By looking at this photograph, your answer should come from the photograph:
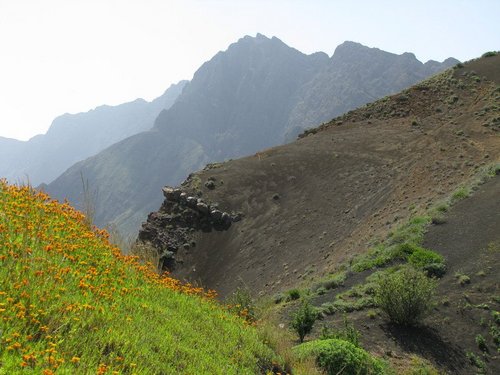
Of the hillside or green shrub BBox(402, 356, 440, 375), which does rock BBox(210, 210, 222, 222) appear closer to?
the hillside

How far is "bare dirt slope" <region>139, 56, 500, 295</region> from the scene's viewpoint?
25.4m

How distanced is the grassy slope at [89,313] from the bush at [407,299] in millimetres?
6463

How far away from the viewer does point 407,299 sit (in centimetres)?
1209

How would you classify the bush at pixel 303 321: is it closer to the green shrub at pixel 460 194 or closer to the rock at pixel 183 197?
the green shrub at pixel 460 194

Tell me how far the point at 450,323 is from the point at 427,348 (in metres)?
1.60

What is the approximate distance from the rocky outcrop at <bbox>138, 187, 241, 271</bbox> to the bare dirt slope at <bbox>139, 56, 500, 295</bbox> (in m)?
0.35

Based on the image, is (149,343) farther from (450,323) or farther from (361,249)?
(361,249)

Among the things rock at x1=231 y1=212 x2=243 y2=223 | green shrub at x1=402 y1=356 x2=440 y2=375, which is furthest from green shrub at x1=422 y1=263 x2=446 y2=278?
rock at x1=231 y1=212 x2=243 y2=223

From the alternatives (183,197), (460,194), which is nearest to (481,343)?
(460,194)

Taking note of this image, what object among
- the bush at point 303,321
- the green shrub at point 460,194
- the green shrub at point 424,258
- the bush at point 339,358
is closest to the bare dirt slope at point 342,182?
the green shrub at point 460,194

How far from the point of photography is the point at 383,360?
10.3 metres

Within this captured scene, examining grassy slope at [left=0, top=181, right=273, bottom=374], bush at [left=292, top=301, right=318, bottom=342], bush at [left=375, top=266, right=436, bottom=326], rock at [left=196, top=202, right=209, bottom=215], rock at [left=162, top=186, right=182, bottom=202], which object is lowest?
bush at [left=375, top=266, right=436, bottom=326]

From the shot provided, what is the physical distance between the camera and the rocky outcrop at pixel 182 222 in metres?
33.5

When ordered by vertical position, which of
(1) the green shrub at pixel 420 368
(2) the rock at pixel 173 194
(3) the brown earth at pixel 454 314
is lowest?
(3) the brown earth at pixel 454 314
